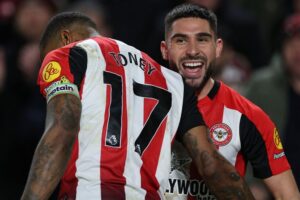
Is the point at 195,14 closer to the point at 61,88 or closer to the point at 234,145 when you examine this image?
the point at 234,145

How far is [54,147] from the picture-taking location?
12.7ft

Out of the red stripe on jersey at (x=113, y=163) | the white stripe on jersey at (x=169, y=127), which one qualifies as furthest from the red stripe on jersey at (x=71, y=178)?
the white stripe on jersey at (x=169, y=127)

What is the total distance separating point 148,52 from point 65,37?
2751mm

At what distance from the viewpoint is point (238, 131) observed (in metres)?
4.98

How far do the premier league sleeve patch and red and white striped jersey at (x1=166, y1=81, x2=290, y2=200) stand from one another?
990mm

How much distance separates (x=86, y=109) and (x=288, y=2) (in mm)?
4601

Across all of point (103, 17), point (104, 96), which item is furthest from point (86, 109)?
point (103, 17)

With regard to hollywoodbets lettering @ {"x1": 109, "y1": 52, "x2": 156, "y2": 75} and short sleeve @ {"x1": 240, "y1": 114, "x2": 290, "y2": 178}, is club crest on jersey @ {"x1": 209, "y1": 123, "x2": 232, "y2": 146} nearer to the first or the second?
short sleeve @ {"x1": 240, "y1": 114, "x2": 290, "y2": 178}

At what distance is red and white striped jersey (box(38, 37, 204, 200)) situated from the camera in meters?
4.11

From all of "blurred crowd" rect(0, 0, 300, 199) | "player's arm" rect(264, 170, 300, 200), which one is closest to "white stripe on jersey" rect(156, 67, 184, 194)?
"player's arm" rect(264, 170, 300, 200)

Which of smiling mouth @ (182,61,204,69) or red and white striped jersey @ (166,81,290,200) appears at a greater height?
smiling mouth @ (182,61,204,69)

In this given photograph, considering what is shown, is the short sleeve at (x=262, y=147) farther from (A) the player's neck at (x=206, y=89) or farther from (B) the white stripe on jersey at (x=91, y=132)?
(B) the white stripe on jersey at (x=91, y=132)

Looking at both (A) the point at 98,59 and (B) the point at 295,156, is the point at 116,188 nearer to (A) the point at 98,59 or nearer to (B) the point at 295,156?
(A) the point at 98,59

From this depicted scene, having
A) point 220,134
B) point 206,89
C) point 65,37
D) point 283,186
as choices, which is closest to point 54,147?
point 65,37
